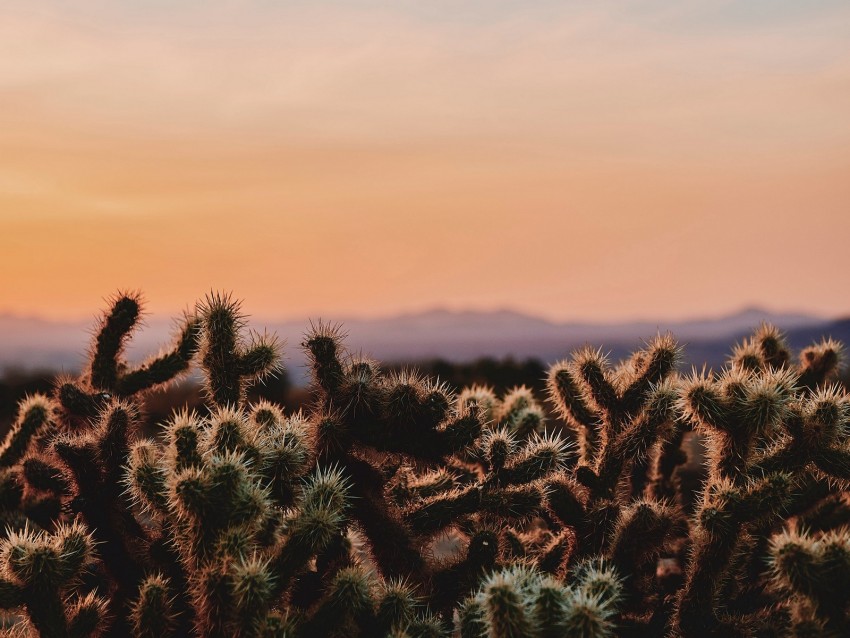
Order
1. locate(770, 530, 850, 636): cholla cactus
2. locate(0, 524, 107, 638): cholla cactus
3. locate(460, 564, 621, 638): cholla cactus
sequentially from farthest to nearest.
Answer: locate(0, 524, 107, 638): cholla cactus → locate(770, 530, 850, 636): cholla cactus → locate(460, 564, 621, 638): cholla cactus

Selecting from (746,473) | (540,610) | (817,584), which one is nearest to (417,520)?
(540,610)

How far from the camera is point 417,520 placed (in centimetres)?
348

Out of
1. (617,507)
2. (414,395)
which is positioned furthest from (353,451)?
(617,507)

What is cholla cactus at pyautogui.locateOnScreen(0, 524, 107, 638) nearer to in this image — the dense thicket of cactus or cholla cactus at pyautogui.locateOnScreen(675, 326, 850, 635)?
the dense thicket of cactus

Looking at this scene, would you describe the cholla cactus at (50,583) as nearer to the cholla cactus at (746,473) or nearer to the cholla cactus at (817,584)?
the cholla cactus at (746,473)

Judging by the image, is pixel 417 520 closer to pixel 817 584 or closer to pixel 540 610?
pixel 540 610

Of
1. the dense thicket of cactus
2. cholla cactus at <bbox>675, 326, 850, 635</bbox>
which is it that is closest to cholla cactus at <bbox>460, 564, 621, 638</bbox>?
the dense thicket of cactus

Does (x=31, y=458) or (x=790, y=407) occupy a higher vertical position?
(x=790, y=407)

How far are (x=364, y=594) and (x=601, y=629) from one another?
2.58ft

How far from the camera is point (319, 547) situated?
298 cm

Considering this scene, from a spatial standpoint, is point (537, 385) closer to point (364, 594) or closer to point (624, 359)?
point (624, 359)

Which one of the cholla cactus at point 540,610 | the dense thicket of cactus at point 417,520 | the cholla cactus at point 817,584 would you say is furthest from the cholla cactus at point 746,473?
the cholla cactus at point 540,610

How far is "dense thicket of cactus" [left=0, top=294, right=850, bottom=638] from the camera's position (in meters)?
2.87

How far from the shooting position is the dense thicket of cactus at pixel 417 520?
287cm
